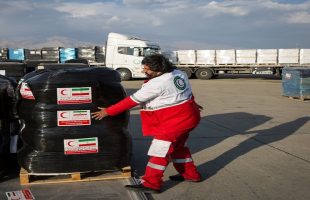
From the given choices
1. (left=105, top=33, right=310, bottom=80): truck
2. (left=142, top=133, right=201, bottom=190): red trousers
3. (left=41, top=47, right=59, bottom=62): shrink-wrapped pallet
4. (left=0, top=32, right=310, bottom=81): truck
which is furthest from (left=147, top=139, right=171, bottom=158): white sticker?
(left=41, top=47, right=59, bottom=62): shrink-wrapped pallet

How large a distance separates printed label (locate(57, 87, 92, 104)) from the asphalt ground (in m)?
1.00

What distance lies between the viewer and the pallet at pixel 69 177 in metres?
5.34

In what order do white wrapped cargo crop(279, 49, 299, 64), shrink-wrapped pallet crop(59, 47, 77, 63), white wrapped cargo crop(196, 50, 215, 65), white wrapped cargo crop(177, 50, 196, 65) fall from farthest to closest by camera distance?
shrink-wrapped pallet crop(59, 47, 77, 63) < white wrapped cargo crop(177, 50, 196, 65) < white wrapped cargo crop(196, 50, 215, 65) < white wrapped cargo crop(279, 49, 299, 64)

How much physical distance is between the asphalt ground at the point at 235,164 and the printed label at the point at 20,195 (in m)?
0.07

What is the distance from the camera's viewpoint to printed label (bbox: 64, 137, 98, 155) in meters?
5.34

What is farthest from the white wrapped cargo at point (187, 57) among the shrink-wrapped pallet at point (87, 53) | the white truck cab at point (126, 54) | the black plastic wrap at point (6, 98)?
the black plastic wrap at point (6, 98)

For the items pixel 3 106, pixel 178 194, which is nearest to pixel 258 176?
pixel 178 194

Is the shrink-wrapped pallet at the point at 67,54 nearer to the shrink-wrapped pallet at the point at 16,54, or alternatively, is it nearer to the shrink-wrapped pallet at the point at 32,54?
the shrink-wrapped pallet at the point at 32,54

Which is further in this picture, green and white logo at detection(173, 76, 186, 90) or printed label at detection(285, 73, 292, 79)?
printed label at detection(285, 73, 292, 79)

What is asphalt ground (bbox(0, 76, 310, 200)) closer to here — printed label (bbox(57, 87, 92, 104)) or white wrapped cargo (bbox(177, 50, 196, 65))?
printed label (bbox(57, 87, 92, 104))

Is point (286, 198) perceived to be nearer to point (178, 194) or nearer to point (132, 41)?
point (178, 194)

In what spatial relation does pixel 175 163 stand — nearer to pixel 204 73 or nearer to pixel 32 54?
pixel 204 73

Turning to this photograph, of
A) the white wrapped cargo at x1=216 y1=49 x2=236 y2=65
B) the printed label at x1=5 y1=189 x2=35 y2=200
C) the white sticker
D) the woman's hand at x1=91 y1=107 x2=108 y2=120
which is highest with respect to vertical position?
the white wrapped cargo at x1=216 y1=49 x2=236 y2=65

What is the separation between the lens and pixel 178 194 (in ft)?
16.9
